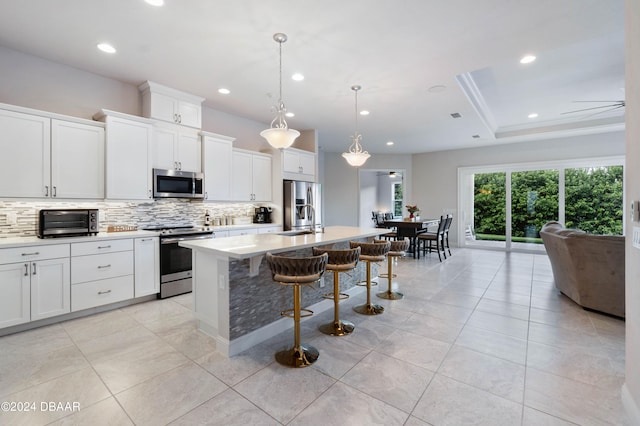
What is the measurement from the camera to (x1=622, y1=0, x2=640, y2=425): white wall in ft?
5.19

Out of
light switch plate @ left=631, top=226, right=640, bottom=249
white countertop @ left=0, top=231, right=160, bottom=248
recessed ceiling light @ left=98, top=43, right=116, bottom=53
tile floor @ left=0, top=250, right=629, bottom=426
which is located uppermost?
recessed ceiling light @ left=98, top=43, right=116, bottom=53

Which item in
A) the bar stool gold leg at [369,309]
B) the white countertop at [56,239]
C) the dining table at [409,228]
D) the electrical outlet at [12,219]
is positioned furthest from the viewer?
the dining table at [409,228]

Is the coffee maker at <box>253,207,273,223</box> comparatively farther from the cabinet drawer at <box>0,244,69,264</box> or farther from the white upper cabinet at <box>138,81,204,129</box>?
the cabinet drawer at <box>0,244,69,264</box>

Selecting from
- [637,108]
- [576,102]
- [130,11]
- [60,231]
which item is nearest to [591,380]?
[637,108]

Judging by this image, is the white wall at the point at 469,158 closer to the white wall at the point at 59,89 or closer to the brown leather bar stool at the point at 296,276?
the brown leather bar stool at the point at 296,276

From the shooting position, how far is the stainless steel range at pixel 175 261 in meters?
3.82

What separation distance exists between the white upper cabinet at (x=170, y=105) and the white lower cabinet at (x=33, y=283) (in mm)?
2077

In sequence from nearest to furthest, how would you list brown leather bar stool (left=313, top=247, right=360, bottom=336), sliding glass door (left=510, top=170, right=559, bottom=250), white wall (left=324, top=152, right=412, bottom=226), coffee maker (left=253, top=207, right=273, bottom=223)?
brown leather bar stool (left=313, top=247, right=360, bottom=336) < coffee maker (left=253, top=207, right=273, bottom=223) < sliding glass door (left=510, top=170, right=559, bottom=250) < white wall (left=324, top=152, right=412, bottom=226)

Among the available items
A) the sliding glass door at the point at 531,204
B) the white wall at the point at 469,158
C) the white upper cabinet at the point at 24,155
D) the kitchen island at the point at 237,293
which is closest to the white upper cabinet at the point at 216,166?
the white upper cabinet at the point at 24,155

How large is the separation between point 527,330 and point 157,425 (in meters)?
3.24

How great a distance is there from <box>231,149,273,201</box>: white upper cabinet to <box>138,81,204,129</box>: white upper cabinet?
2.89 ft

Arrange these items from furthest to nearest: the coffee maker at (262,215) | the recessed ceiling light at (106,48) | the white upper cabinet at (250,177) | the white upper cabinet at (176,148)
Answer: the coffee maker at (262,215), the white upper cabinet at (250,177), the white upper cabinet at (176,148), the recessed ceiling light at (106,48)

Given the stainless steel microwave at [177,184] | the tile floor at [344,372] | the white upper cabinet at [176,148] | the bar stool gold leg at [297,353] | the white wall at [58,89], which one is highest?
the white wall at [58,89]

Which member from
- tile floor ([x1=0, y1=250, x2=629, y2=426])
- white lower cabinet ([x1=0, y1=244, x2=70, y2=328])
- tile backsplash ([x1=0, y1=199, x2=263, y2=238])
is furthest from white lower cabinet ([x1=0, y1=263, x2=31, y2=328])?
tile backsplash ([x1=0, y1=199, x2=263, y2=238])
